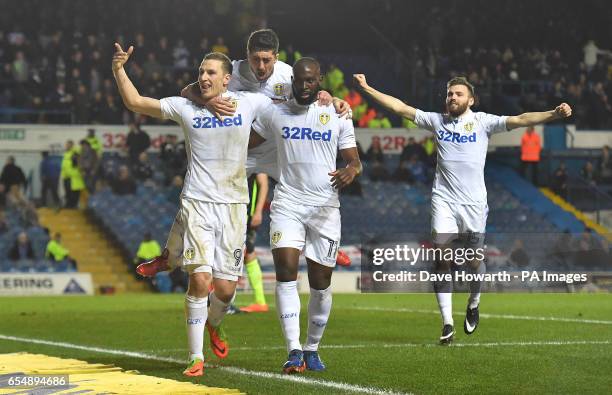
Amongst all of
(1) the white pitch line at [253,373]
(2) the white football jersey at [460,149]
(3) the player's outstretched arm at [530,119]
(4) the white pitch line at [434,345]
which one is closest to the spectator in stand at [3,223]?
(1) the white pitch line at [253,373]

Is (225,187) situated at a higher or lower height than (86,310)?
higher

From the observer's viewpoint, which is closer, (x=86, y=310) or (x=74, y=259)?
(x=86, y=310)

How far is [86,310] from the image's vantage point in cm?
1919

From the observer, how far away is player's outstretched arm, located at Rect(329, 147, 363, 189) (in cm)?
935

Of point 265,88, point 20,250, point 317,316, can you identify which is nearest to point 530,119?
point 265,88

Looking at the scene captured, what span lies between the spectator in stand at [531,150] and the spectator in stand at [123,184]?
34.8 feet

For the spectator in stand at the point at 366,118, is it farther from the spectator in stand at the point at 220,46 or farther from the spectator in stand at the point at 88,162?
the spectator in stand at the point at 88,162

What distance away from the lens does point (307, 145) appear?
9.55 m

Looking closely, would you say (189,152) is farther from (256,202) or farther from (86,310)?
(86,310)

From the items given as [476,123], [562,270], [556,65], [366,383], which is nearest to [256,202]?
[476,123]

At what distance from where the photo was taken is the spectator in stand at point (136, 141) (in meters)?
30.1

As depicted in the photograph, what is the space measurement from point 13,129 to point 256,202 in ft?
52.9

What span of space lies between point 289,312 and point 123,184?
21202mm

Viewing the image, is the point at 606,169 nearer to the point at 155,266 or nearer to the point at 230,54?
the point at 230,54
